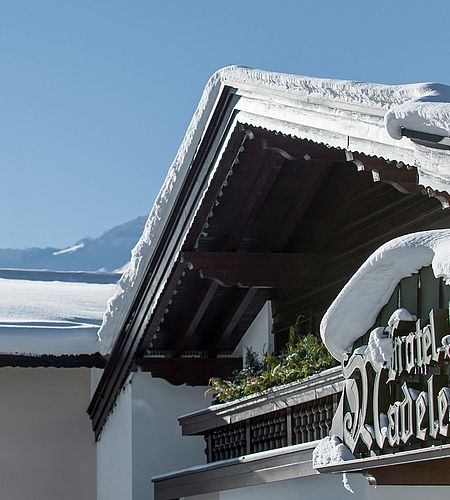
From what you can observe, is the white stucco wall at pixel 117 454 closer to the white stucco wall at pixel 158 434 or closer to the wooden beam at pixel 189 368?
the white stucco wall at pixel 158 434

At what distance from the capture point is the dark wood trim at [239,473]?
8.68 metres

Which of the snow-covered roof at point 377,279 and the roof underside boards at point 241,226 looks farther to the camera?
the roof underside boards at point 241,226

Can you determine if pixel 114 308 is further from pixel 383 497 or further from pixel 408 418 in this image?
pixel 408 418

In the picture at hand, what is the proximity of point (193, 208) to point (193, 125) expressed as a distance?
758mm

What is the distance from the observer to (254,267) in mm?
10750

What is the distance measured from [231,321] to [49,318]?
2.44 meters

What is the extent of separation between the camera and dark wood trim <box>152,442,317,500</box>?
8680 mm

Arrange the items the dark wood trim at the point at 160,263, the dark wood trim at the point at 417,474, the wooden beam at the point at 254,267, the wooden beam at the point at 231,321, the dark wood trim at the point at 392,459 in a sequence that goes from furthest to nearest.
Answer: the wooden beam at the point at 231,321
the wooden beam at the point at 254,267
the dark wood trim at the point at 160,263
the dark wood trim at the point at 417,474
the dark wood trim at the point at 392,459

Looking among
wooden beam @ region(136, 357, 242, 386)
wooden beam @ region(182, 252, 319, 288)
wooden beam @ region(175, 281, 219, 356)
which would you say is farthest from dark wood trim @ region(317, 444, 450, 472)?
wooden beam @ region(136, 357, 242, 386)

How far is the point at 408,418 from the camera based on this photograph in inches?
244

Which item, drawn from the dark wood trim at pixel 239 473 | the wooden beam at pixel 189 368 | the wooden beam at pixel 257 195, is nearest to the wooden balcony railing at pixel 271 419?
the dark wood trim at pixel 239 473

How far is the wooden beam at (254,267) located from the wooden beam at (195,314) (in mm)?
746

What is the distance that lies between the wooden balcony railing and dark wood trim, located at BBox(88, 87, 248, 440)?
128 cm

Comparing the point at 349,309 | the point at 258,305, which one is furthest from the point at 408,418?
the point at 258,305
